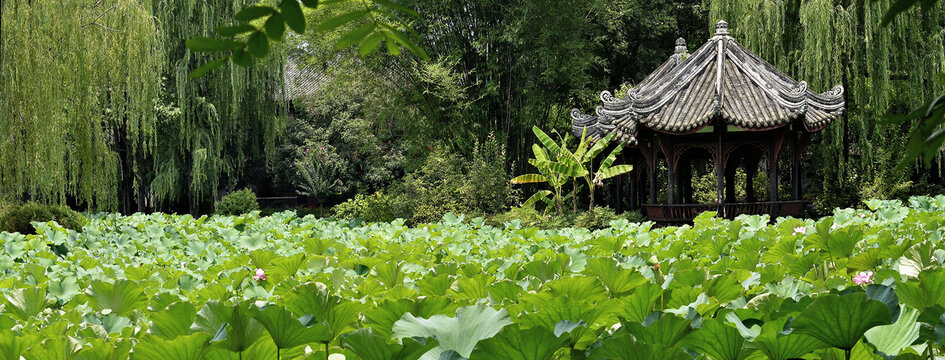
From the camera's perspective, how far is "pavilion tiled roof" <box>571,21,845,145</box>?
1124 cm

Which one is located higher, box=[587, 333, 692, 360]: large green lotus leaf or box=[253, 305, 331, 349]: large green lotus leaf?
box=[253, 305, 331, 349]: large green lotus leaf

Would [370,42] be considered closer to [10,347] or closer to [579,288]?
[579,288]

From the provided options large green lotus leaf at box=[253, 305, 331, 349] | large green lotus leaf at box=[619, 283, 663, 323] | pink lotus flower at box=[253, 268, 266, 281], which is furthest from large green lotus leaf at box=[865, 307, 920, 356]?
pink lotus flower at box=[253, 268, 266, 281]

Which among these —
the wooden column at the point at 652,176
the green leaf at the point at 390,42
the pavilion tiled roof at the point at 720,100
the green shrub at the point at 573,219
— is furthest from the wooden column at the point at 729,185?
the green leaf at the point at 390,42

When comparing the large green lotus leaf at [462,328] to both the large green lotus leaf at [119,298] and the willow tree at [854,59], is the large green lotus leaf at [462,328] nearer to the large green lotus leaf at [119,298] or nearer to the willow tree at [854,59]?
the large green lotus leaf at [119,298]

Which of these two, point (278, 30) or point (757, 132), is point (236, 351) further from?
point (757, 132)

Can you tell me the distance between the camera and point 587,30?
16.5m

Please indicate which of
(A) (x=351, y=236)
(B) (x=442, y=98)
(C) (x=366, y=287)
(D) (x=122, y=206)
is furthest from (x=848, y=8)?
(D) (x=122, y=206)

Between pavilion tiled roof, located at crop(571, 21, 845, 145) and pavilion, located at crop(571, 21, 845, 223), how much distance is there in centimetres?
1

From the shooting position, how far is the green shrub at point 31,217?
25.5 ft

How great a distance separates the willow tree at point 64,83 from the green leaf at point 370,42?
25.7ft

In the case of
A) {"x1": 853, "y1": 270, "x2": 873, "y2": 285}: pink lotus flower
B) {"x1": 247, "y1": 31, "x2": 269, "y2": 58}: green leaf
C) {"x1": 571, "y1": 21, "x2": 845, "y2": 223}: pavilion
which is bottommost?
{"x1": 853, "y1": 270, "x2": 873, "y2": 285}: pink lotus flower

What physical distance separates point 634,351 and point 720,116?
10.9 meters

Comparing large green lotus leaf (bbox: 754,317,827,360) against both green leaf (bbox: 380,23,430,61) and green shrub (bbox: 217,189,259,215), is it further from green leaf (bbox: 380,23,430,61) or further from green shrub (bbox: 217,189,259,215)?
green shrub (bbox: 217,189,259,215)
